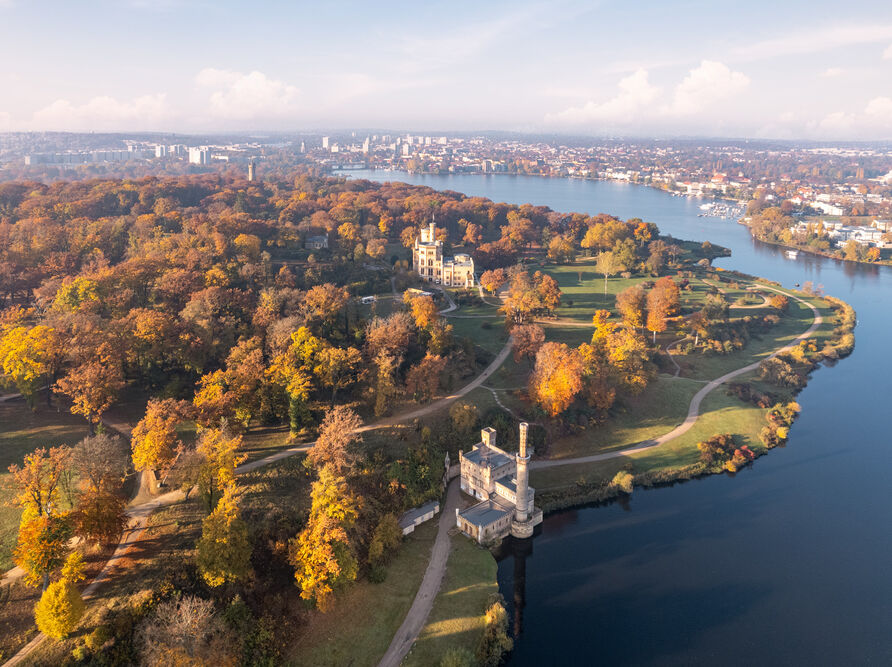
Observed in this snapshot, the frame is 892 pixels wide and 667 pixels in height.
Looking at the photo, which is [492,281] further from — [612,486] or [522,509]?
[522,509]

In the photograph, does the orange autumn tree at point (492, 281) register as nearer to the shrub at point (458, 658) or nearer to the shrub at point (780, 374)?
the shrub at point (780, 374)

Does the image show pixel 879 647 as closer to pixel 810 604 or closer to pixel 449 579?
pixel 810 604

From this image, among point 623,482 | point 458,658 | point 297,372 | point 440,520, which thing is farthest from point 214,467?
point 623,482

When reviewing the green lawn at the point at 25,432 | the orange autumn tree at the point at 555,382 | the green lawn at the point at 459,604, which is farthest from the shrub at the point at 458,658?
the green lawn at the point at 25,432

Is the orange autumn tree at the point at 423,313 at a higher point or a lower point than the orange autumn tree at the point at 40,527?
higher

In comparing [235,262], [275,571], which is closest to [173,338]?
[235,262]
